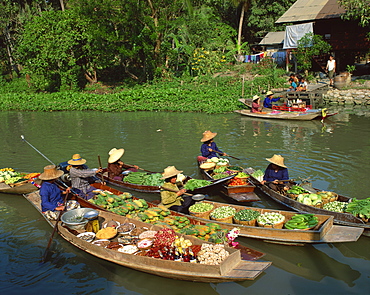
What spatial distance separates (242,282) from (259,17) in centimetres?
3342

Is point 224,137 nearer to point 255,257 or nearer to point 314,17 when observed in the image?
point 255,257

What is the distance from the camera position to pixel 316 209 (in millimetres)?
7234

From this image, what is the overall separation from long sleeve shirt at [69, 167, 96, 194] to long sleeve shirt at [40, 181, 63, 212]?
0.86m

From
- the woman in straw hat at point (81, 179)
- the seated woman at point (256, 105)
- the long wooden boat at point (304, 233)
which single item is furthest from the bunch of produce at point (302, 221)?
the seated woman at point (256, 105)

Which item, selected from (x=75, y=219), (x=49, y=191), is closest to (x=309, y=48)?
(x=49, y=191)

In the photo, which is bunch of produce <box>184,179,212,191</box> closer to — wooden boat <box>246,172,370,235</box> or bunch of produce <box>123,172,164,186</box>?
bunch of produce <box>123,172,164,186</box>

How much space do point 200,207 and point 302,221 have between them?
7.14 feet

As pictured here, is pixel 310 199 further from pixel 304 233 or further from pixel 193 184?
pixel 193 184

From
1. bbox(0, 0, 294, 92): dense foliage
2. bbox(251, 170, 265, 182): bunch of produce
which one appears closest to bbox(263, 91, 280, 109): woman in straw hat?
bbox(0, 0, 294, 92): dense foliage

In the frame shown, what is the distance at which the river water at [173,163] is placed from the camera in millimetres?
5930

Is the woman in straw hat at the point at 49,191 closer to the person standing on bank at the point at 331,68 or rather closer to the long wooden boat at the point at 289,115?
the long wooden boat at the point at 289,115

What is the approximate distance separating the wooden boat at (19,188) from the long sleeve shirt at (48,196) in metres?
2.13

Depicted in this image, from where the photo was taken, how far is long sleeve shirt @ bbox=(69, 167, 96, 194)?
875 centimetres

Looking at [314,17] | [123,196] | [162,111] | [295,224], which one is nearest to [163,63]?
[162,111]
